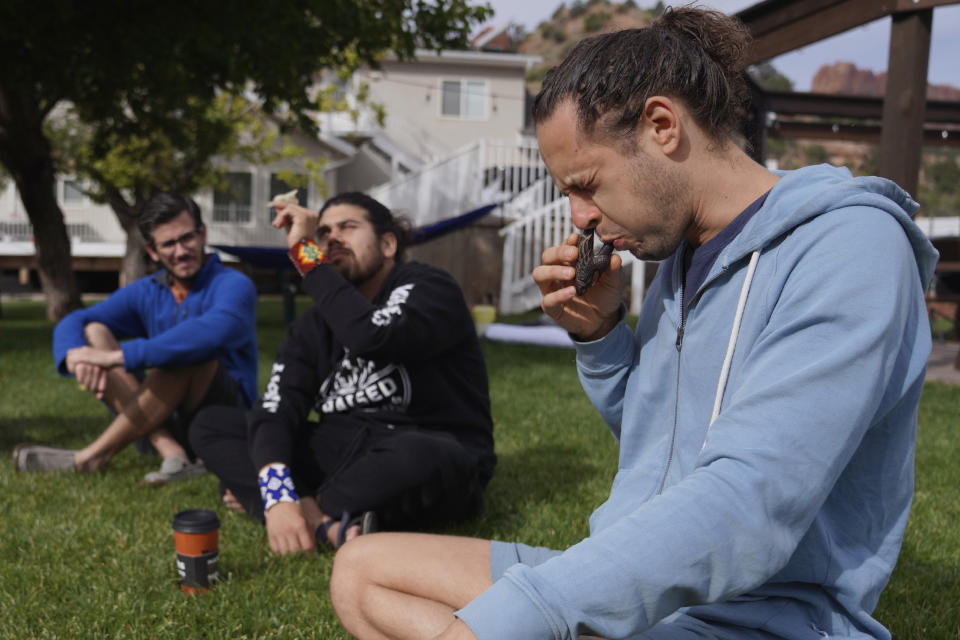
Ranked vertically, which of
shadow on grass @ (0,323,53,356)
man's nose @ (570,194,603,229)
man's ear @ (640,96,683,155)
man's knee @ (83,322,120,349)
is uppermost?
man's ear @ (640,96,683,155)

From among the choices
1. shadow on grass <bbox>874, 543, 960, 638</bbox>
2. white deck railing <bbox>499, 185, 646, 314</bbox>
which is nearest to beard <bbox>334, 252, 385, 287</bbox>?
shadow on grass <bbox>874, 543, 960, 638</bbox>

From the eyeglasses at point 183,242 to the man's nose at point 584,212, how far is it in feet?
10.3

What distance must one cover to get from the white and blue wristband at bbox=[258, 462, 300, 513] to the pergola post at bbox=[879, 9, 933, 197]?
463cm

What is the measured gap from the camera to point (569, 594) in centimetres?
104

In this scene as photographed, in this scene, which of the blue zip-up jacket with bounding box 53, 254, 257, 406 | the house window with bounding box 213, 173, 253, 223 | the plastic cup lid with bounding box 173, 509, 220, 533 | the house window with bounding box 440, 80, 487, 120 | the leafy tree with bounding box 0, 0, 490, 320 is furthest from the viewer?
the house window with bounding box 440, 80, 487, 120

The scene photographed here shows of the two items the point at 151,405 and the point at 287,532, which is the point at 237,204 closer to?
the point at 151,405

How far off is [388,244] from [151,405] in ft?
5.14

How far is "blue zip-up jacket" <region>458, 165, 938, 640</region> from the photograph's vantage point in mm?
1052

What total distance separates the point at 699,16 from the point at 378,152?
26543 millimetres

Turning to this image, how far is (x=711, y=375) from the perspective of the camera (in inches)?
56.4

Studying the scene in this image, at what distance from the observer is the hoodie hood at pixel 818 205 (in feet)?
4.13

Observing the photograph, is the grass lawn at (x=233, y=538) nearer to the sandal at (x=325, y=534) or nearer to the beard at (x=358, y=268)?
the sandal at (x=325, y=534)

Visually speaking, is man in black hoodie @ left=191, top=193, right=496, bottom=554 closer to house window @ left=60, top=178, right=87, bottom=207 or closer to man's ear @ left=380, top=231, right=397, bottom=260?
man's ear @ left=380, top=231, right=397, bottom=260

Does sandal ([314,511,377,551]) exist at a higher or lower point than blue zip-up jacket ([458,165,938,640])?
lower
